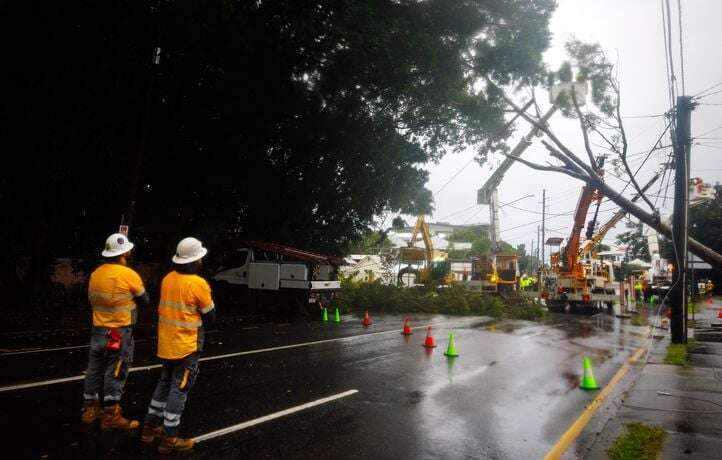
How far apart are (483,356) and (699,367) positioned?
420 cm

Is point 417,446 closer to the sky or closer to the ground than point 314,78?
closer to the ground

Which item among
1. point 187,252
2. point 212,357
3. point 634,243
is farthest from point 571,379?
point 634,243

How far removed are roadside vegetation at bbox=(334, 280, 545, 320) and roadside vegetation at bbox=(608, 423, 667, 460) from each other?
17205 millimetres

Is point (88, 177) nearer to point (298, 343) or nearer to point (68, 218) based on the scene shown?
point (68, 218)

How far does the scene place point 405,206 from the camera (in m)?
23.6

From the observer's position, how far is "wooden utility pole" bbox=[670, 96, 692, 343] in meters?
13.0

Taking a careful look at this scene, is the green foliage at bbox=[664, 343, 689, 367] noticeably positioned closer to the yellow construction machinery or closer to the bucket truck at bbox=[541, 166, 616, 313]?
the bucket truck at bbox=[541, 166, 616, 313]

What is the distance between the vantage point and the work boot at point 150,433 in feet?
16.4

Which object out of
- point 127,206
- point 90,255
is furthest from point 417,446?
point 90,255

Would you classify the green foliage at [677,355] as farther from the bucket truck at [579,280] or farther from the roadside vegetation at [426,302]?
the bucket truck at [579,280]

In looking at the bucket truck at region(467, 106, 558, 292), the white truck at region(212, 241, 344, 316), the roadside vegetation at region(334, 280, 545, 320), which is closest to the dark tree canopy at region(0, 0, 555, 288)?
the white truck at region(212, 241, 344, 316)

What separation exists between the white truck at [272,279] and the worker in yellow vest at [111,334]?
12559mm

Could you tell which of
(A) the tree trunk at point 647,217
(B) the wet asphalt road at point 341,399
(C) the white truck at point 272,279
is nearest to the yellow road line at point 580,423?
(B) the wet asphalt road at point 341,399

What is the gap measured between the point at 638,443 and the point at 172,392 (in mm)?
4770
